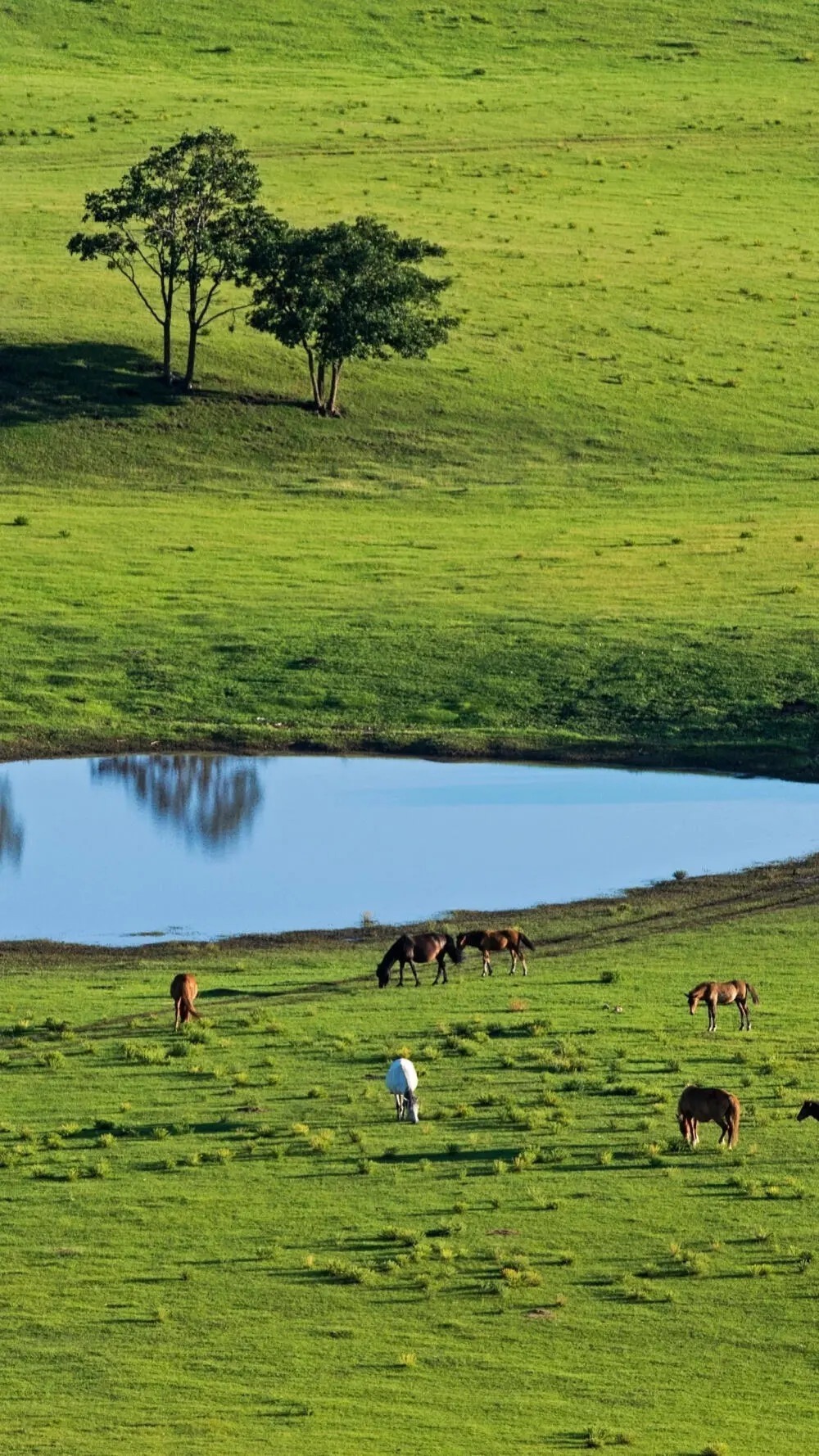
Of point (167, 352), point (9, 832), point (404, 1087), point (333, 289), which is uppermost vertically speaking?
point (333, 289)

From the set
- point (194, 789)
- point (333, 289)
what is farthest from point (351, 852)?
point (333, 289)

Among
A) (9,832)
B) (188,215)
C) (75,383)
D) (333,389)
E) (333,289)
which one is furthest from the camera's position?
(333,389)

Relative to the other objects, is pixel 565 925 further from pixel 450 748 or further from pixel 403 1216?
pixel 403 1216

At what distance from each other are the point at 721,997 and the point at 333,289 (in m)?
49.6

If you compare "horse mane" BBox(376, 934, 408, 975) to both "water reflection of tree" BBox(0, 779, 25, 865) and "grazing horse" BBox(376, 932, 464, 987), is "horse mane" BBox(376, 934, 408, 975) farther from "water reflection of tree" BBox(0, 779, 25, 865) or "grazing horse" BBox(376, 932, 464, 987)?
"water reflection of tree" BBox(0, 779, 25, 865)

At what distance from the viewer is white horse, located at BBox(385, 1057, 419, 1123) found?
2716 centimetres

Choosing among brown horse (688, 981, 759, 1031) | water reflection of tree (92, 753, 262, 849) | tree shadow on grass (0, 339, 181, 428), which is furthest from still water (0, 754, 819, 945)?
tree shadow on grass (0, 339, 181, 428)

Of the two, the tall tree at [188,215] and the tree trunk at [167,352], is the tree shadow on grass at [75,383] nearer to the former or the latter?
the tree trunk at [167,352]

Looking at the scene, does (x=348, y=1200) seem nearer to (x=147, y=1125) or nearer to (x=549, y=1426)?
(x=147, y=1125)

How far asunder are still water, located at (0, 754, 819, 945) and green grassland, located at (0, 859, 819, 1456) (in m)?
4.72

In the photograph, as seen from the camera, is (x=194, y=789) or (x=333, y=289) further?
(x=333, y=289)

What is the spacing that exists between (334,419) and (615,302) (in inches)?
747

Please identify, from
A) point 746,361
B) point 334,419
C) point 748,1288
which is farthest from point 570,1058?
point 746,361

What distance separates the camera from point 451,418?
80.1 m
